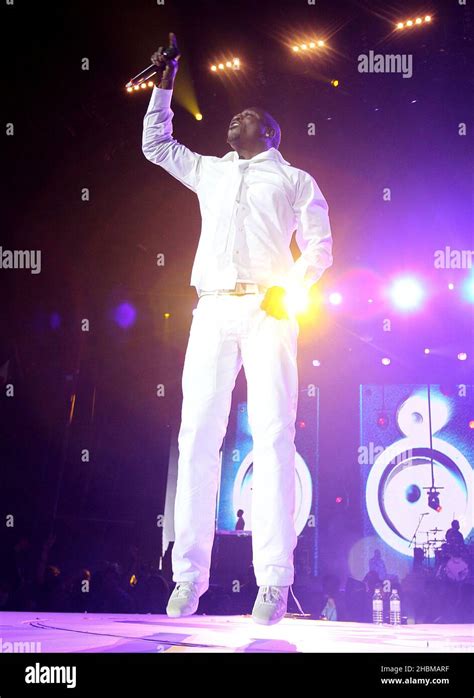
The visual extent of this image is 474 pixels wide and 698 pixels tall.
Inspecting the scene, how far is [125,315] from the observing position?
7945mm

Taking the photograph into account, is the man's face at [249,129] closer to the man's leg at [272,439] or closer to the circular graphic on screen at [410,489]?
the man's leg at [272,439]

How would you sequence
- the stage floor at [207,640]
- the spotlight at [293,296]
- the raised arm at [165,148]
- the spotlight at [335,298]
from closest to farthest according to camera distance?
the stage floor at [207,640] < the spotlight at [293,296] < the raised arm at [165,148] < the spotlight at [335,298]

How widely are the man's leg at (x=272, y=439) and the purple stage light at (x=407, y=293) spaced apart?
5.27m

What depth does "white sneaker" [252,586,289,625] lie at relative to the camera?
251cm

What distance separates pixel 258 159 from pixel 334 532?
8.52m

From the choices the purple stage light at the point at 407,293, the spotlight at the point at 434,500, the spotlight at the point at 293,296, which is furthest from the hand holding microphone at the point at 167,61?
the spotlight at the point at 434,500

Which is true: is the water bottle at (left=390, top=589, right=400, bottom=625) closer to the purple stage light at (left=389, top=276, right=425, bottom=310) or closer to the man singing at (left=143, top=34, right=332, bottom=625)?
the purple stage light at (left=389, top=276, right=425, bottom=310)

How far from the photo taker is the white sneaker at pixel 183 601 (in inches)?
101

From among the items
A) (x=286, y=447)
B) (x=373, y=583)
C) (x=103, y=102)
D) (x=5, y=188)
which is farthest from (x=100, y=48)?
(x=373, y=583)

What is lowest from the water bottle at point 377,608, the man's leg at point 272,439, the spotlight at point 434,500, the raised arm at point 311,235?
the water bottle at point 377,608

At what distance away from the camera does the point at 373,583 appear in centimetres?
841

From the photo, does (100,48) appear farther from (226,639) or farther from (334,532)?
(334,532)
